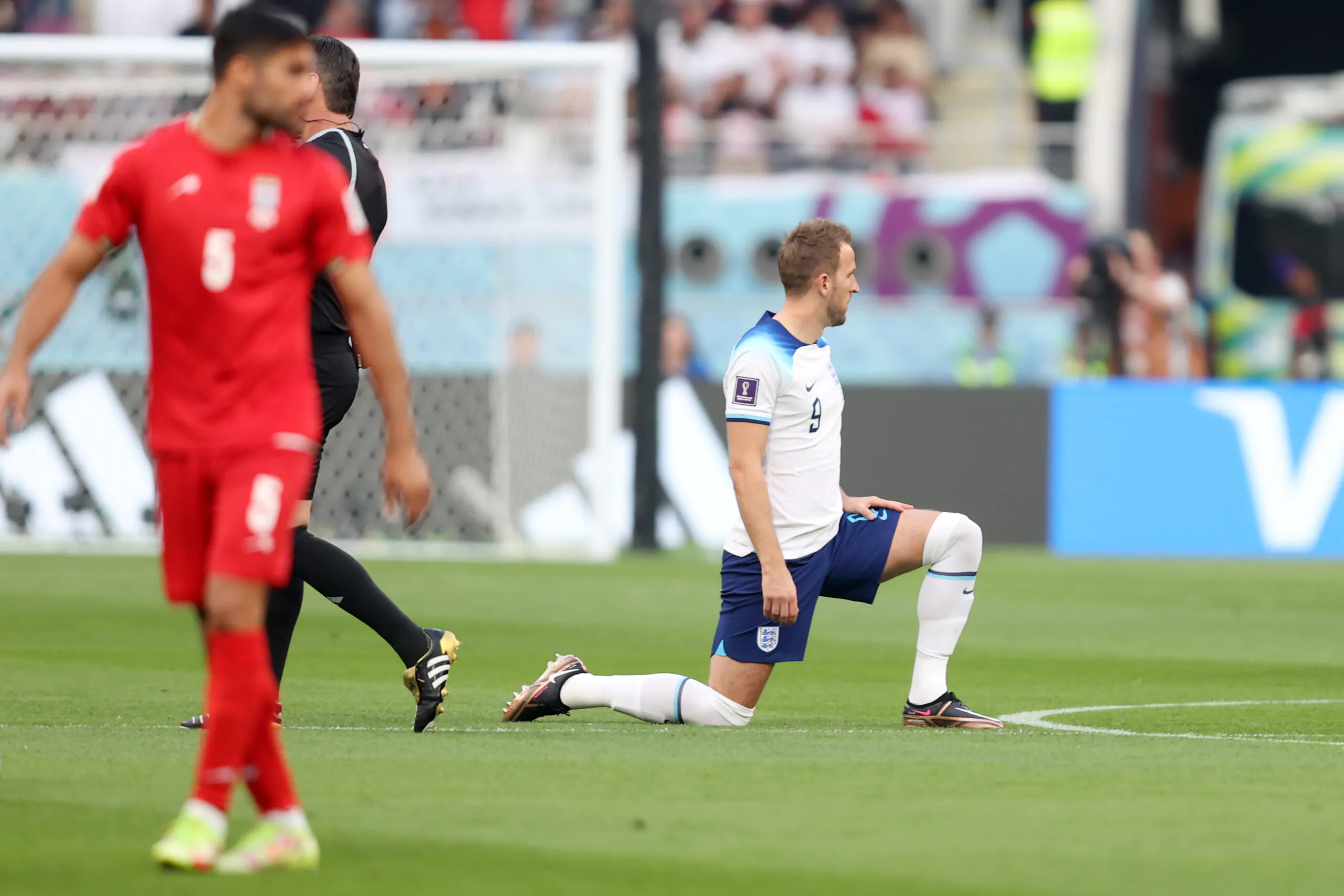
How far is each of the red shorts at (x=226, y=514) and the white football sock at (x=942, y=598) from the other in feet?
10.1

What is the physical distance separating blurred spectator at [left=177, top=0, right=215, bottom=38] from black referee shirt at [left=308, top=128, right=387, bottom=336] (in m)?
15.6

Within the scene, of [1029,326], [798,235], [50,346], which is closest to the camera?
[798,235]

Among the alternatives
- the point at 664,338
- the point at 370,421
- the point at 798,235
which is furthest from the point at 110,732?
the point at 664,338

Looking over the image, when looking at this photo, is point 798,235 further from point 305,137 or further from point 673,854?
point 673,854

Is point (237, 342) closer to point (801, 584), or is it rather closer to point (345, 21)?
point (801, 584)

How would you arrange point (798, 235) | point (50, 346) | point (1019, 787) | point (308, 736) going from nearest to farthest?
point (1019, 787)
point (308, 736)
point (798, 235)
point (50, 346)

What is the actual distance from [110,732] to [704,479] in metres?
11.0

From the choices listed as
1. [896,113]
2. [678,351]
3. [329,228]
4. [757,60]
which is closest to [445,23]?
[757,60]

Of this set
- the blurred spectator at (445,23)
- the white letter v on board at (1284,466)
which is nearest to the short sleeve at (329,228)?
the white letter v on board at (1284,466)

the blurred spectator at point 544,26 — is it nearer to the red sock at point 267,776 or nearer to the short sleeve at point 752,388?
the short sleeve at point 752,388

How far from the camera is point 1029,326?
74.5 ft

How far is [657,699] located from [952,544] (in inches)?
40.9

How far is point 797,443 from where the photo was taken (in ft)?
24.3

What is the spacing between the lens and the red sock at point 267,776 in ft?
15.6
